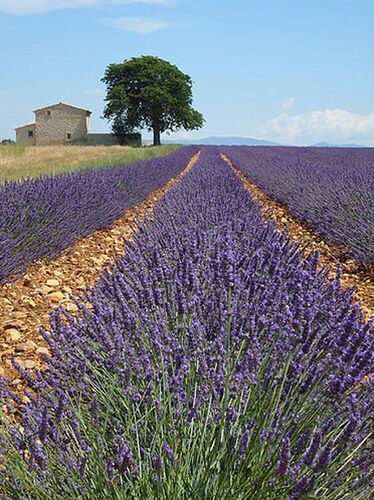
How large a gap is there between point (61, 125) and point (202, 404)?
137ft

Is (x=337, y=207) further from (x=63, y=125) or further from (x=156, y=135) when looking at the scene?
(x=63, y=125)

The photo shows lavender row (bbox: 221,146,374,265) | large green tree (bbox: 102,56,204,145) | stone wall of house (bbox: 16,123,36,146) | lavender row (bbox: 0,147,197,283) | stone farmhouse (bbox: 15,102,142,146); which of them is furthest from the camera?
stone wall of house (bbox: 16,123,36,146)

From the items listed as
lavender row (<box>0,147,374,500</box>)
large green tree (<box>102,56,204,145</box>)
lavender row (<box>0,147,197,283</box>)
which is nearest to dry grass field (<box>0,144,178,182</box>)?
lavender row (<box>0,147,197,283</box>)

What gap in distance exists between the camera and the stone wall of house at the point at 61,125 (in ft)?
131

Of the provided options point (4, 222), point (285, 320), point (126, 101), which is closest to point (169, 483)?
point (285, 320)

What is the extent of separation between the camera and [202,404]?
141 centimetres

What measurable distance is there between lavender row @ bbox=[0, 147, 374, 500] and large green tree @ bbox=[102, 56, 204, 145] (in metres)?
35.0

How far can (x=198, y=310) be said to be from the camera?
6.18 feet

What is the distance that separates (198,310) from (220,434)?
Result: 74 centimetres

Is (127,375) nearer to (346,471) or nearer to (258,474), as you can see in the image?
(258,474)

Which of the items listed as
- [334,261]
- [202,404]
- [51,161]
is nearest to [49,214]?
[334,261]

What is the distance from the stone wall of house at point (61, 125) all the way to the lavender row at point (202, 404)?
40415 mm

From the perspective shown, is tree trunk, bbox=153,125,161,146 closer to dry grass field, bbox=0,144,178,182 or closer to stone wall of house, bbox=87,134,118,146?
stone wall of house, bbox=87,134,118,146

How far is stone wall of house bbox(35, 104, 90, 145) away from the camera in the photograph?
40.0 m
